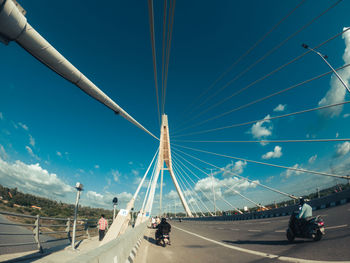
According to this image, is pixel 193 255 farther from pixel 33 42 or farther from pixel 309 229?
pixel 33 42

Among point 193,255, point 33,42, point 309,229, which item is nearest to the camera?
point 33,42

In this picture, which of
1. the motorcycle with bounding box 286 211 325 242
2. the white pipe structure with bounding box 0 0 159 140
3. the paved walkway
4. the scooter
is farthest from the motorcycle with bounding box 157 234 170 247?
the white pipe structure with bounding box 0 0 159 140

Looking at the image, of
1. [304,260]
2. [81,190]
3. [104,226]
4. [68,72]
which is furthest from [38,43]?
[104,226]

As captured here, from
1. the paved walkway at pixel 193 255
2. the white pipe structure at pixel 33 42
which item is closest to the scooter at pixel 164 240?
the paved walkway at pixel 193 255

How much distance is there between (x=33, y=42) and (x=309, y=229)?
832 cm

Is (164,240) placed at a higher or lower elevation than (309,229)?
lower

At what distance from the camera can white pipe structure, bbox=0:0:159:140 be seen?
201cm

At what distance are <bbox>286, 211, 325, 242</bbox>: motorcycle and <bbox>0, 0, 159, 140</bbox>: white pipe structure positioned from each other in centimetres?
757

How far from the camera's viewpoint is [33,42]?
246 cm

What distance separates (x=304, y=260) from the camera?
3867 mm

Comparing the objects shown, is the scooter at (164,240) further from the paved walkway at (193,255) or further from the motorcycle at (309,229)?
the motorcycle at (309,229)

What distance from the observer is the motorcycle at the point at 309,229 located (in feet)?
18.3

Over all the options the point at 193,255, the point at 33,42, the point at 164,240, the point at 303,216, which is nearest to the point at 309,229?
the point at 303,216

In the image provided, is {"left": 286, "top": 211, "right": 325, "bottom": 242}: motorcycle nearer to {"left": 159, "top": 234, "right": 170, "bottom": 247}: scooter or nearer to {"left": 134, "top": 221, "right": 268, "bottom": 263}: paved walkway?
{"left": 134, "top": 221, "right": 268, "bottom": 263}: paved walkway
